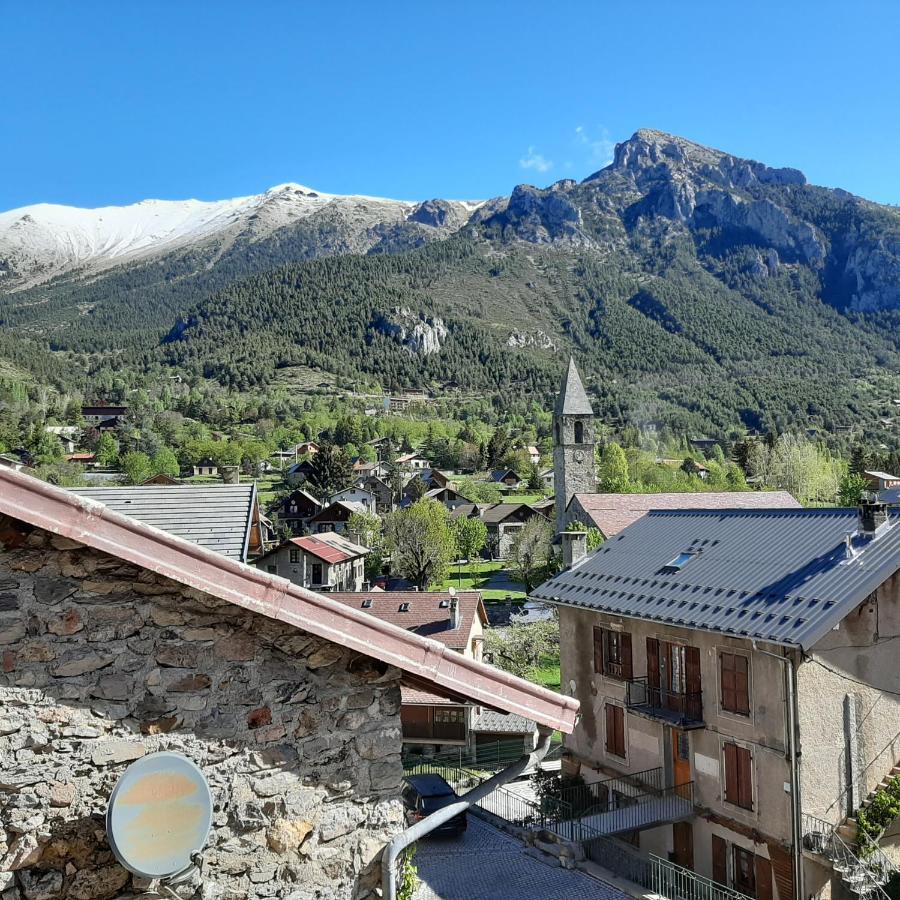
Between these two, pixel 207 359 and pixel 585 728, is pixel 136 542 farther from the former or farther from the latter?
pixel 207 359

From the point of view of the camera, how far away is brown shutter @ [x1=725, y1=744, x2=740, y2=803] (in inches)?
649

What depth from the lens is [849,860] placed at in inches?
583

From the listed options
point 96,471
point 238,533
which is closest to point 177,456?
point 96,471

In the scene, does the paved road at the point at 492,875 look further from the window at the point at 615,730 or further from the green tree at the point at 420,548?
the green tree at the point at 420,548

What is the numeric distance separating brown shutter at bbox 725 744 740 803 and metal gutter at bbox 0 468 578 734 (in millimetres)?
13798

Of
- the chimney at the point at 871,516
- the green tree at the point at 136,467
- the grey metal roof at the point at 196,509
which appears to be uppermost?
the grey metal roof at the point at 196,509

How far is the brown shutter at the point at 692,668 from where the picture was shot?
17.5 meters

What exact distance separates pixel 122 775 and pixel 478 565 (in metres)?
71.8

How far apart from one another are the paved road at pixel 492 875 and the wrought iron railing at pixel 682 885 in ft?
2.81

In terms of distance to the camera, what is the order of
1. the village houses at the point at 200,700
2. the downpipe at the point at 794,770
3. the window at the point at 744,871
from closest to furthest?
1. the village houses at the point at 200,700
2. the downpipe at the point at 794,770
3. the window at the point at 744,871

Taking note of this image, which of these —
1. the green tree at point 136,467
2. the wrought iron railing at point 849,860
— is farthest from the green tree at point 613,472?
the wrought iron railing at point 849,860

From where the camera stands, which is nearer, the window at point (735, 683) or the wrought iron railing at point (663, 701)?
the window at point (735, 683)

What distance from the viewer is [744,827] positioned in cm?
1614

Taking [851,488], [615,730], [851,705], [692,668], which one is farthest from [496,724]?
[851,488]
